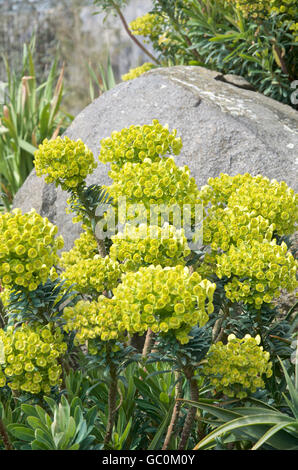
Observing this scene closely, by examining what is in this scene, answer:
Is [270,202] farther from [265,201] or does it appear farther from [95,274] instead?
[95,274]

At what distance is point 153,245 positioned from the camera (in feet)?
4.75

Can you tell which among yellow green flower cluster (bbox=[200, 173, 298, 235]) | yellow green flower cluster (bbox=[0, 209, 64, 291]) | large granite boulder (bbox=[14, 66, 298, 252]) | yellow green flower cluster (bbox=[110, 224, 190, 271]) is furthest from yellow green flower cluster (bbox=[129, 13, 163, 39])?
yellow green flower cluster (bbox=[0, 209, 64, 291])

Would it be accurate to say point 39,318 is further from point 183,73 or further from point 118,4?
point 118,4

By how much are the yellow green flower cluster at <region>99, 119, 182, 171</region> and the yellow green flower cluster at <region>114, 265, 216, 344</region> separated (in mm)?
679

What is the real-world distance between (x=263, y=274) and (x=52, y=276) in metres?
0.70

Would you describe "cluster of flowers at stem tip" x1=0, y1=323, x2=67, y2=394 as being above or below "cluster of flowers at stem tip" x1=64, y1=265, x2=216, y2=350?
below

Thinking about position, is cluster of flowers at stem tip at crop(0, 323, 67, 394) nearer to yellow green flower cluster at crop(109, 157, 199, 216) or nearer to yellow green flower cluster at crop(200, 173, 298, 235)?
yellow green flower cluster at crop(109, 157, 199, 216)

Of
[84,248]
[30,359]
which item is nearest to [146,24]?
[84,248]

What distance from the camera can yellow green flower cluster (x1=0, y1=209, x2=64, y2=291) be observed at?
1312 mm

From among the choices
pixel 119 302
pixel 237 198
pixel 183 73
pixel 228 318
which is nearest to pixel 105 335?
pixel 119 302

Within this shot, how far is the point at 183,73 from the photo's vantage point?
3.57m

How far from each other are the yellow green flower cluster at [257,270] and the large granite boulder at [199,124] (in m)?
1.19

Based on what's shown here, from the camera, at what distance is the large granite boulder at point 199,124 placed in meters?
2.79

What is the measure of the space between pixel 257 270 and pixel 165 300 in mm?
464
